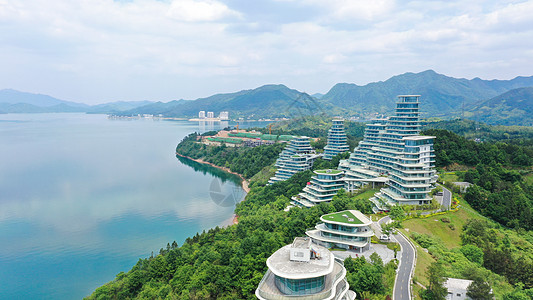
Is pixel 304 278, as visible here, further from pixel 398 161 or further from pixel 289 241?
pixel 398 161

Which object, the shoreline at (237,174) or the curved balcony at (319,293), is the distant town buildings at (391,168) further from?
the curved balcony at (319,293)

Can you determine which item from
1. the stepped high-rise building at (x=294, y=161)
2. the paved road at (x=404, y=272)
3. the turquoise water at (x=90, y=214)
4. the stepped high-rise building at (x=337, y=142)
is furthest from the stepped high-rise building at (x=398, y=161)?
the turquoise water at (x=90, y=214)

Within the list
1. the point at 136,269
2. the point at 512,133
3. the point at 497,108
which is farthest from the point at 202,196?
the point at 497,108

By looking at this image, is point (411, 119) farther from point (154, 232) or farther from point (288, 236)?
point (154, 232)

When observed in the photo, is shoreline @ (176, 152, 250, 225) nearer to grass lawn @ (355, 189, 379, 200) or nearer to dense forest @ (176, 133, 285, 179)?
dense forest @ (176, 133, 285, 179)

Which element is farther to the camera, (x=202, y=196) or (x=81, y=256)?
(x=202, y=196)

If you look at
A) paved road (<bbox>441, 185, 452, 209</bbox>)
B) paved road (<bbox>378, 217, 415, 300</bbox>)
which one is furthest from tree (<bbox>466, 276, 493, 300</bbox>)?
paved road (<bbox>441, 185, 452, 209</bbox>)
